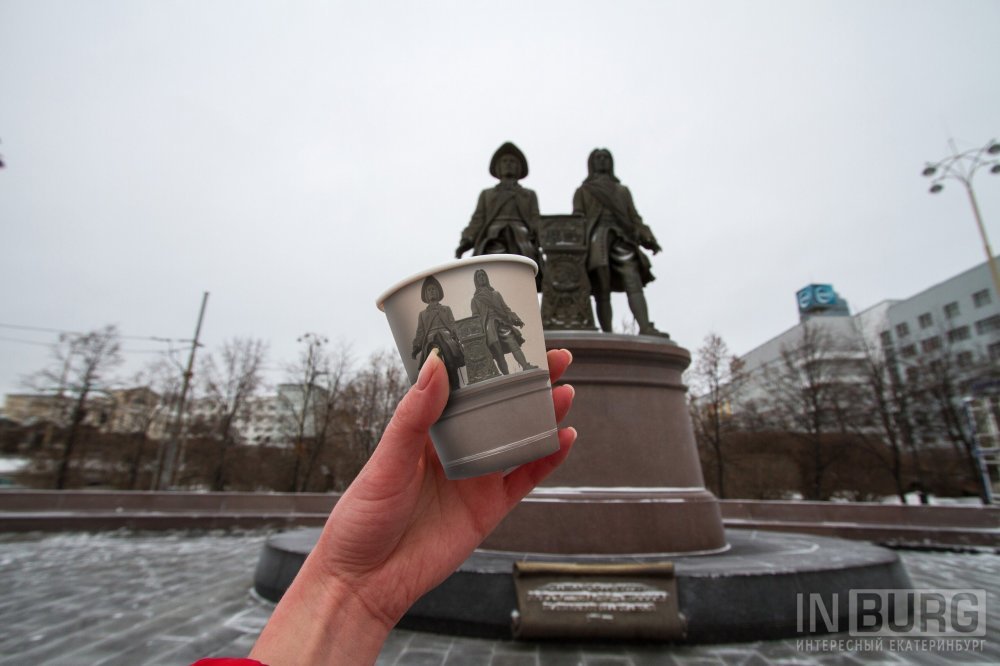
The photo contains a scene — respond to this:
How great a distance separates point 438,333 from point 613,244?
20.5 feet

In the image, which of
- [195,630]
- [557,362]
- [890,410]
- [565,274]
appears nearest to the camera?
[557,362]

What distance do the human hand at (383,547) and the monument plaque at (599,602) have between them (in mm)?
2471

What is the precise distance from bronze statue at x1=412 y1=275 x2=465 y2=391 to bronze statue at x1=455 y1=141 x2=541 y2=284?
574 cm

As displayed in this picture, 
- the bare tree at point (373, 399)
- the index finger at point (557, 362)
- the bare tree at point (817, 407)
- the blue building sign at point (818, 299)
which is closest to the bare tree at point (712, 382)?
the bare tree at point (817, 407)

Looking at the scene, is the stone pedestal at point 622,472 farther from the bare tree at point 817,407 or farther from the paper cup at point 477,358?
the bare tree at point 817,407

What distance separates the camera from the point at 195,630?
13.0ft

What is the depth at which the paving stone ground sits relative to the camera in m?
3.34

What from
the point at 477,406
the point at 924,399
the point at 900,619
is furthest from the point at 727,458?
the point at 477,406

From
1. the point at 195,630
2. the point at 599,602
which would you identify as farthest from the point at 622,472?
the point at 195,630

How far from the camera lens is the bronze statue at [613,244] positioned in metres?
6.90

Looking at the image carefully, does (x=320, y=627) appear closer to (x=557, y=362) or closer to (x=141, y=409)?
(x=557, y=362)

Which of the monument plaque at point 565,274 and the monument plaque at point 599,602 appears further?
the monument plaque at point 565,274

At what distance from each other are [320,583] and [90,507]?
14305 mm

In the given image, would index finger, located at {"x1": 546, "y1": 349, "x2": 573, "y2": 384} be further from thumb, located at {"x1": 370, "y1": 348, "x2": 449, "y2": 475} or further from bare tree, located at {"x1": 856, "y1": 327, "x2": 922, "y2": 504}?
bare tree, located at {"x1": 856, "y1": 327, "x2": 922, "y2": 504}
